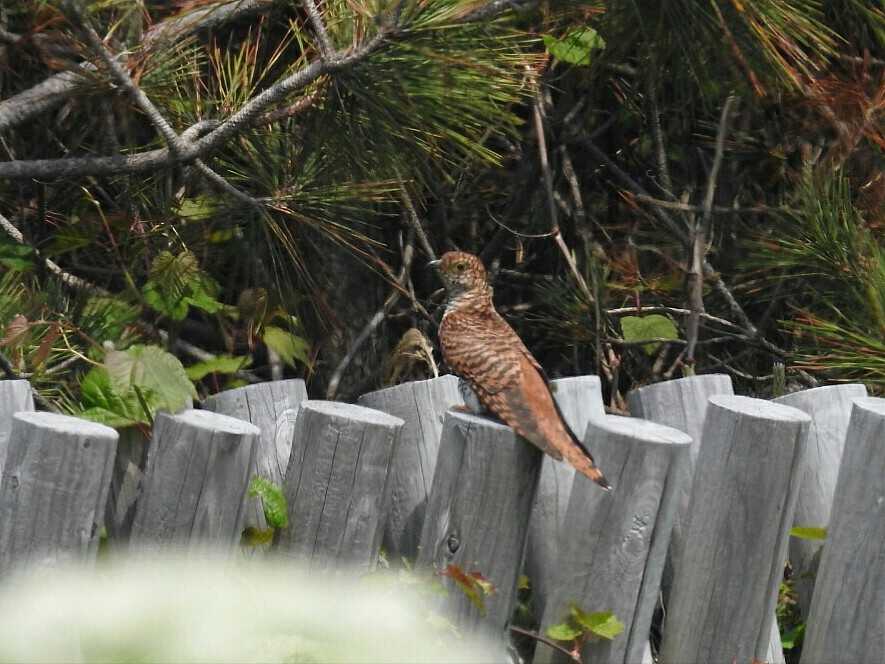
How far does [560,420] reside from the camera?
2244 millimetres

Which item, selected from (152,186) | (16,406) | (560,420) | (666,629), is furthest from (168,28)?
(666,629)

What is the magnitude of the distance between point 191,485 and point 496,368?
82cm

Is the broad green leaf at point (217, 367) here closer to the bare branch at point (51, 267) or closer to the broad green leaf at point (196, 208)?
the bare branch at point (51, 267)

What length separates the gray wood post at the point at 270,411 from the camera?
7.96 ft

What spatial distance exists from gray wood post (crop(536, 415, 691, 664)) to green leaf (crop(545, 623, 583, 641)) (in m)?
0.02

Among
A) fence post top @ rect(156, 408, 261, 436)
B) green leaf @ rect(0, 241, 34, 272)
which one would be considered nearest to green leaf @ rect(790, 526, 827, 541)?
fence post top @ rect(156, 408, 261, 436)

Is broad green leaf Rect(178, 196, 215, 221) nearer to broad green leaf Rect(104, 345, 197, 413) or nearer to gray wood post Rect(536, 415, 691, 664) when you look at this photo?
broad green leaf Rect(104, 345, 197, 413)

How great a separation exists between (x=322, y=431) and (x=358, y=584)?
0.30 meters

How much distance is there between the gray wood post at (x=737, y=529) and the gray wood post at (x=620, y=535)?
0.29ft

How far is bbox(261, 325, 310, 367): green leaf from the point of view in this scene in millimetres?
3510

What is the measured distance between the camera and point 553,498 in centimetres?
242

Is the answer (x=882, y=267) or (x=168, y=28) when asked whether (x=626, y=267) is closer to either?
(x=882, y=267)

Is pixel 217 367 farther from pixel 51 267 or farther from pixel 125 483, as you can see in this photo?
pixel 125 483

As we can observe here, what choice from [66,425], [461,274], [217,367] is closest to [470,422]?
[66,425]
